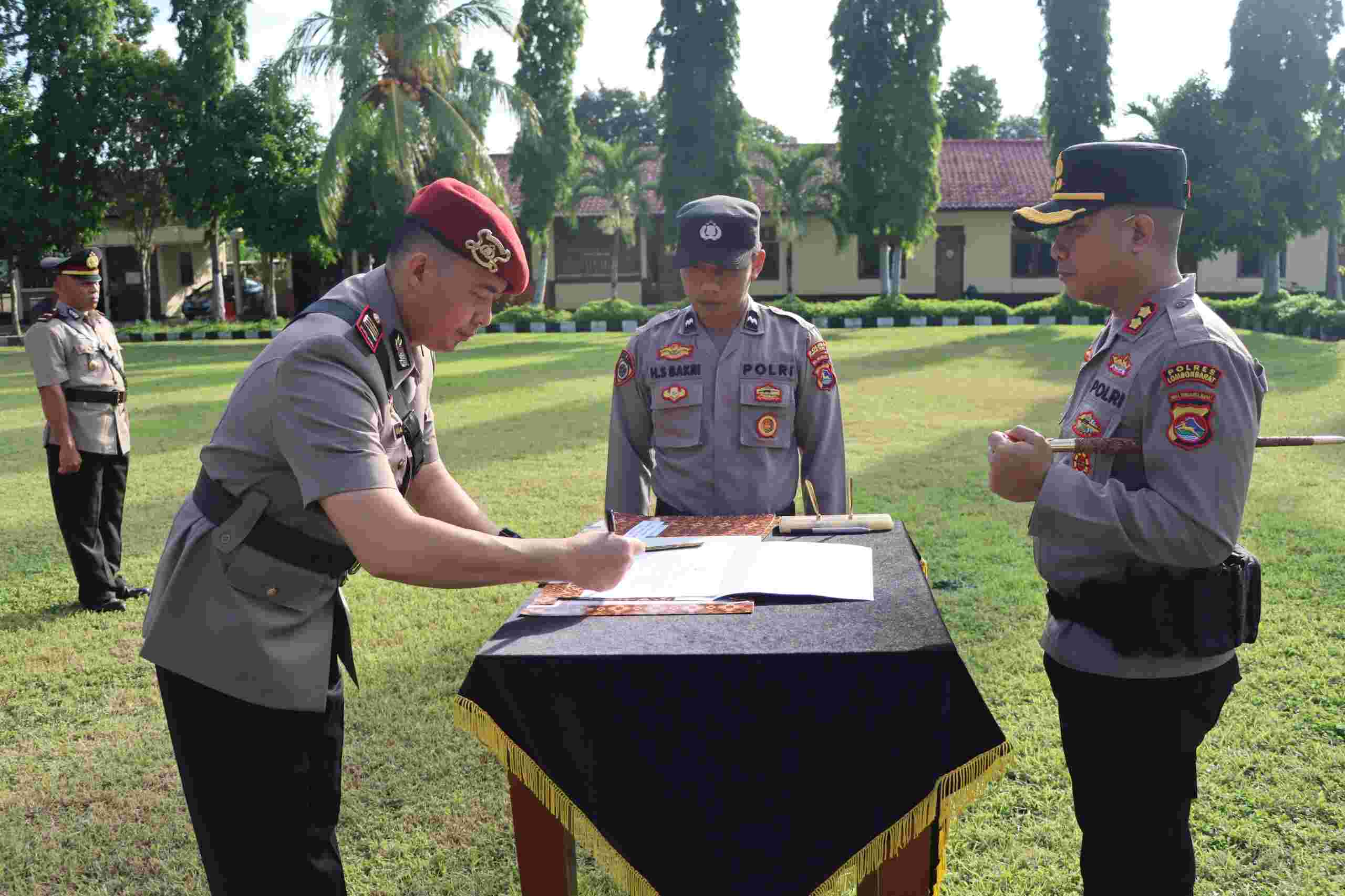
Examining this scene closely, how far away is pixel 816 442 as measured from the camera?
366 centimetres

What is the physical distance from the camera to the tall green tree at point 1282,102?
926 inches

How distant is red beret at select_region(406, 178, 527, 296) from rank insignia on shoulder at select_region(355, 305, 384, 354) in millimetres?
201

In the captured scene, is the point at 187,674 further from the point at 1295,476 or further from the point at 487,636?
the point at 1295,476

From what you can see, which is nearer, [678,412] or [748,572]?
[748,572]

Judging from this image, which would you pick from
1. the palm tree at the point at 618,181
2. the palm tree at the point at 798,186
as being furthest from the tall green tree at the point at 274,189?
the palm tree at the point at 798,186

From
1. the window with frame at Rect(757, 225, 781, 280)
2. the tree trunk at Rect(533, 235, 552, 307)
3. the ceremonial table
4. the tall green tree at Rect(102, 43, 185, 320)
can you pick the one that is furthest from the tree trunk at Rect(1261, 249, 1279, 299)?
the tall green tree at Rect(102, 43, 185, 320)

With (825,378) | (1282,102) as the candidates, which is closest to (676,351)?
(825,378)

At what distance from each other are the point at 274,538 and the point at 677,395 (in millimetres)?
1702

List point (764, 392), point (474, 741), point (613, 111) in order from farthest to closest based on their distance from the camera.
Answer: point (613, 111) → point (474, 741) → point (764, 392)

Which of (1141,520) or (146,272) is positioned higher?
(146,272)

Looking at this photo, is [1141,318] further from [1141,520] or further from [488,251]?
[488,251]

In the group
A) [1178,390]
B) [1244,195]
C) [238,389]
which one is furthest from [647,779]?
[1244,195]

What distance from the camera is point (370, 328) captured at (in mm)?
2129

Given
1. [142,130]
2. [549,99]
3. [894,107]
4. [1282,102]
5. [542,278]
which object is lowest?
[542,278]
